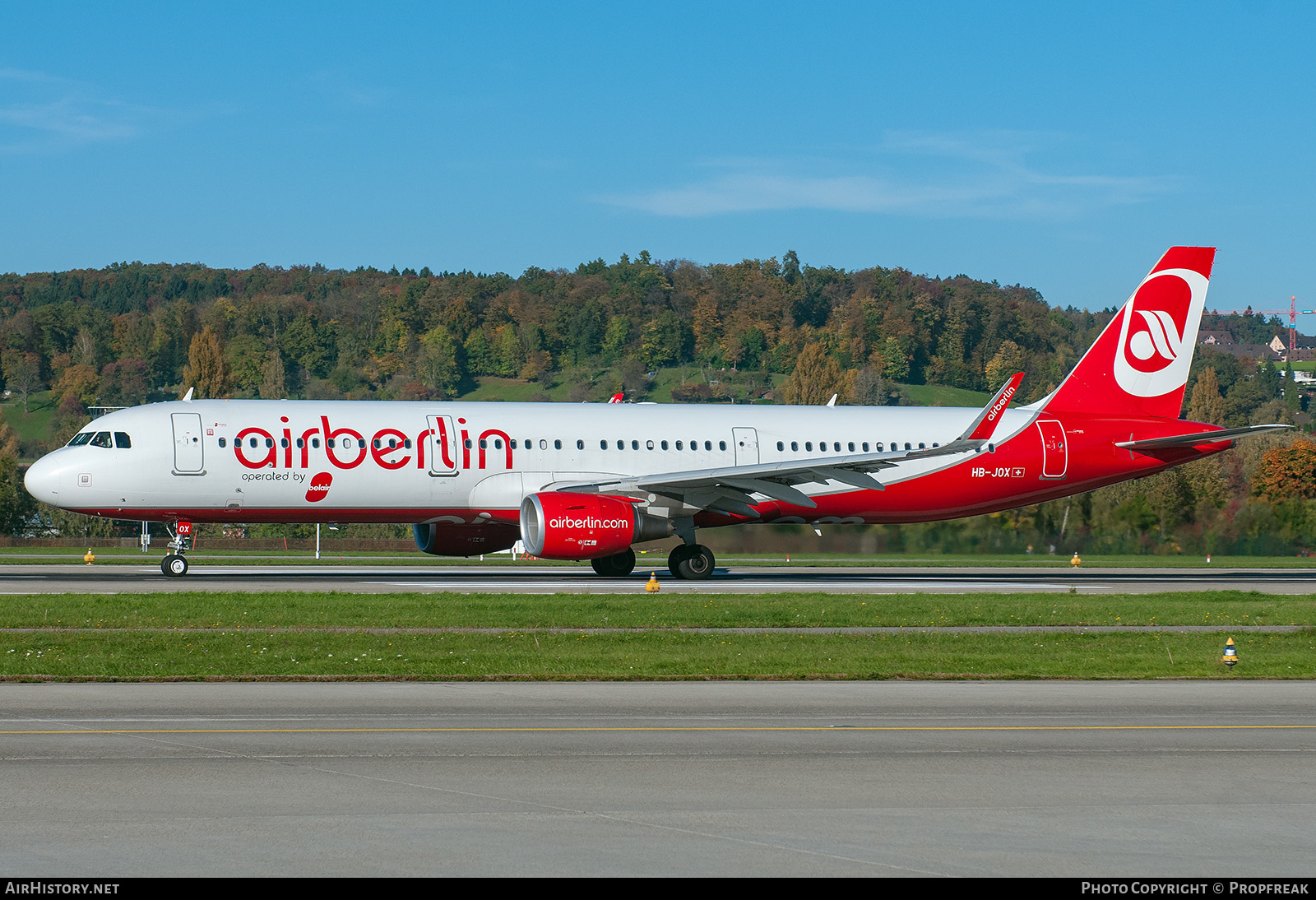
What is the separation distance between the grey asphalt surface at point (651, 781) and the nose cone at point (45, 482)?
1705 cm

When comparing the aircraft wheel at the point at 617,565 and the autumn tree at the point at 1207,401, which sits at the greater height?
the autumn tree at the point at 1207,401

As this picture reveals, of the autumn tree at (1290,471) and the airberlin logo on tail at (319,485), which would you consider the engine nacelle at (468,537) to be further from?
the autumn tree at (1290,471)

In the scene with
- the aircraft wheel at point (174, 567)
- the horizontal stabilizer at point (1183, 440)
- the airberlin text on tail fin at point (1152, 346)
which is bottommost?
the aircraft wheel at point (174, 567)

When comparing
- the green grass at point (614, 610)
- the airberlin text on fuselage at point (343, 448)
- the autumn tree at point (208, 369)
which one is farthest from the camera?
the autumn tree at point (208, 369)

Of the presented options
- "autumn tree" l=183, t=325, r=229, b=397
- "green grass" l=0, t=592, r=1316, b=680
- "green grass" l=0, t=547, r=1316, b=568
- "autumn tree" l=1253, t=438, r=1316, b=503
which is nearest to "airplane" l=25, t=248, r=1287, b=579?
"green grass" l=0, t=547, r=1316, b=568

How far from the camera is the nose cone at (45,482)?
103 ft

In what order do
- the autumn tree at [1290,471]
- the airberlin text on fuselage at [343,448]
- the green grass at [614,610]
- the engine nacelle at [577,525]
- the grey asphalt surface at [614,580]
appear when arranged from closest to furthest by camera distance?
the green grass at [614,610] → the grey asphalt surface at [614,580] → the engine nacelle at [577,525] → the airberlin text on fuselage at [343,448] → the autumn tree at [1290,471]

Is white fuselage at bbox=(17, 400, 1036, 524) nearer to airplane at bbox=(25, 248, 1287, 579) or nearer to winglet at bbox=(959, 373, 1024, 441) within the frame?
airplane at bbox=(25, 248, 1287, 579)

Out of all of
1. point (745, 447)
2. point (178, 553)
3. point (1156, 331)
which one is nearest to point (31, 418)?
point (178, 553)

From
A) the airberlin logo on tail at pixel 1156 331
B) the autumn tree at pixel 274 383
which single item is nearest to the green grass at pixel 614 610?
the airberlin logo on tail at pixel 1156 331

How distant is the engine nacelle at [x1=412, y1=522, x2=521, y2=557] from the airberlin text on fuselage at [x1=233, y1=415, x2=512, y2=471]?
6.43 feet

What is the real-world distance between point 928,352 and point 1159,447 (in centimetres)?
15848

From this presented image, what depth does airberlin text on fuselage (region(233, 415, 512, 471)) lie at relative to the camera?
32.2 meters
